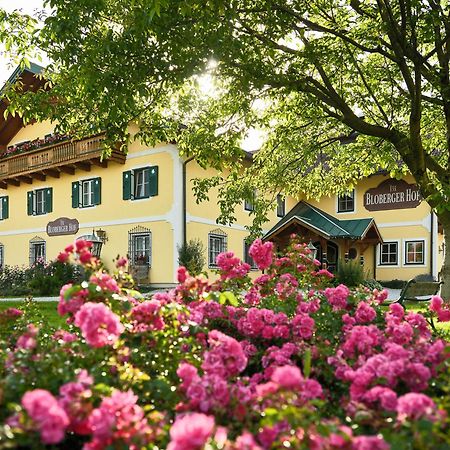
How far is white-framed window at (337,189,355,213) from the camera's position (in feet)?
73.9

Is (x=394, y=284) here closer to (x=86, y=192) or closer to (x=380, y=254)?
(x=380, y=254)

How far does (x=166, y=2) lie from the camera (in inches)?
185

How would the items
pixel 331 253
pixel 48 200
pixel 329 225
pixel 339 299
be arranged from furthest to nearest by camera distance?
1. pixel 331 253
2. pixel 48 200
3. pixel 329 225
4. pixel 339 299

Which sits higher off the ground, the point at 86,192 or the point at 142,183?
the point at 142,183

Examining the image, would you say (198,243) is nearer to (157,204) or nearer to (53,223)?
(157,204)

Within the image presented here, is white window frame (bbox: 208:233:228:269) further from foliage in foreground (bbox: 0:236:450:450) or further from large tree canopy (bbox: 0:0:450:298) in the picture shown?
foliage in foreground (bbox: 0:236:450:450)

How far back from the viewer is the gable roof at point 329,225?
64.3 ft

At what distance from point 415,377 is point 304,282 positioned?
10.2ft

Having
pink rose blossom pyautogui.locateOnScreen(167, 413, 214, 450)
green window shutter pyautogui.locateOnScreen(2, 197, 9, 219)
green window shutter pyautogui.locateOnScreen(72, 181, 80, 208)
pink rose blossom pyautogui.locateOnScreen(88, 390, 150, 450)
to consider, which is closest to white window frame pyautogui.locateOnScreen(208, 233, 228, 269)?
green window shutter pyautogui.locateOnScreen(72, 181, 80, 208)

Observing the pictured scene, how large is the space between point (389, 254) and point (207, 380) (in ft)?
67.2

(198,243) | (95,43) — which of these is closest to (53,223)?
(198,243)

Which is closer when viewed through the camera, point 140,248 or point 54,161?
point 140,248

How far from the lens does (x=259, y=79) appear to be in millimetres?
6648

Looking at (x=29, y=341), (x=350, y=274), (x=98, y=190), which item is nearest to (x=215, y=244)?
(x=98, y=190)
